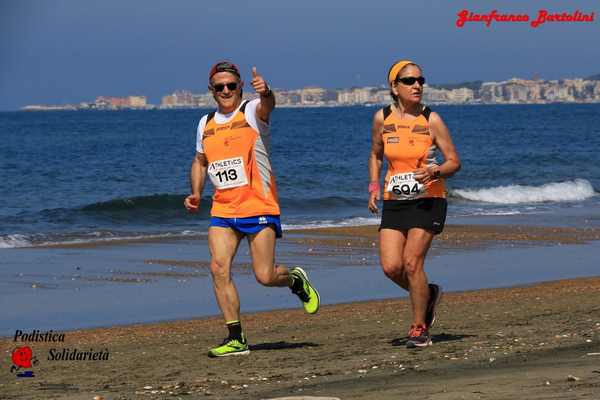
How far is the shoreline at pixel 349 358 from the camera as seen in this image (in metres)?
6.39

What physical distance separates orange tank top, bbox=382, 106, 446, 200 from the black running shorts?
0.14 ft

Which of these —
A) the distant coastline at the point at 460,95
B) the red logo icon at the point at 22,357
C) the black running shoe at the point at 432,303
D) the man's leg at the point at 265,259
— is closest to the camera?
the man's leg at the point at 265,259

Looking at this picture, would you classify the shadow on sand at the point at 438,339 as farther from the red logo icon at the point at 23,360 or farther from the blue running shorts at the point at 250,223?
the red logo icon at the point at 23,360

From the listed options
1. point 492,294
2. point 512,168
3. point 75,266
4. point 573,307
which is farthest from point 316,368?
point 512,168

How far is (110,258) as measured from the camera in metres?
16.7

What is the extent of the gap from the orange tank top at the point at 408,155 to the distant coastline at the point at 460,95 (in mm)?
162846

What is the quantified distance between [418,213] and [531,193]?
2336 centimetres

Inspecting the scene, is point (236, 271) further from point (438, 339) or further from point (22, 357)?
point (438, 339)

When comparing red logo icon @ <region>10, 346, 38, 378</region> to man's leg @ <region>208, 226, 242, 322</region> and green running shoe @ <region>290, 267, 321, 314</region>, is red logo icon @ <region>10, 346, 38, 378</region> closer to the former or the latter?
man's leg @ <region>208, 226, 242, 322</region>

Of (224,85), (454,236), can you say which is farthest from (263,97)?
(454,236)

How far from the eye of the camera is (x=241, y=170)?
25.5 ft

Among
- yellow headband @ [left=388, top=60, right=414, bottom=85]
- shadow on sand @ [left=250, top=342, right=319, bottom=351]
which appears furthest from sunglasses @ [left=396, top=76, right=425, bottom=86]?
shadow on sand @ [left=250, top=342, right=319, bottom=351]

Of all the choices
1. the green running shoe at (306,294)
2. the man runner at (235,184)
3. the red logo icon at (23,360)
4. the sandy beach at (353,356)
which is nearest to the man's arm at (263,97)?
the man runner at (235,184)

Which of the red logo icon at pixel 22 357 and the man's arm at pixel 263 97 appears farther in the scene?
the red logo icon at pixel 22 357
